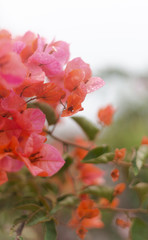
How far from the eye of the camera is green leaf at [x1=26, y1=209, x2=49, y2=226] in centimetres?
32

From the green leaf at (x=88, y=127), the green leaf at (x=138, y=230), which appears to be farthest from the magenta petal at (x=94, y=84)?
the green leaf at (x=138, y=230)

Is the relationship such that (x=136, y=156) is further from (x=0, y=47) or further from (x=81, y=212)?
(x=0, y=47)

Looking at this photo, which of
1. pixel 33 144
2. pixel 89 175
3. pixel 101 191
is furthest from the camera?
pixel 89 175

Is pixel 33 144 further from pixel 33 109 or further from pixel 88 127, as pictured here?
pixel 88 127

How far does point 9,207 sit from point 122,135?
0.87m

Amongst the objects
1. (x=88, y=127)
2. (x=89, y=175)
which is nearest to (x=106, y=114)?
(x=88, y=127)

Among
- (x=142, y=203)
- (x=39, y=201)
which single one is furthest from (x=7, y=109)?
(x=142, y=203)

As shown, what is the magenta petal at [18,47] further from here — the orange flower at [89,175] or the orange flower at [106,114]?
the orange flower at [89,175]

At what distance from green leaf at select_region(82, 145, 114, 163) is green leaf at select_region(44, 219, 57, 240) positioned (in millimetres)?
89

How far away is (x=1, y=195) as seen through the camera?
1.46 ft

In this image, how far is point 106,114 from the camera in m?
0.43

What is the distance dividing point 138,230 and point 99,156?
13cm

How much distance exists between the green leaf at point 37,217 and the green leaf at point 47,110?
0.40 feet

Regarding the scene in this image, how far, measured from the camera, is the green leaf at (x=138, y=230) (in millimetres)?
368
